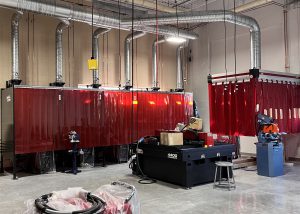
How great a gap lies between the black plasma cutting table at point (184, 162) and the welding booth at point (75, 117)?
6.09ft

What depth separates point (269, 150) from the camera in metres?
6.12

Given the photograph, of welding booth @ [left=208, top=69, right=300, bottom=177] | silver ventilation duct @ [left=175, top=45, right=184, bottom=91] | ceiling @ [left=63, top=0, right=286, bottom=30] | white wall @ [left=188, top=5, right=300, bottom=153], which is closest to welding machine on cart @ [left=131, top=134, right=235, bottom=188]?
welding booth @ [left=208, top=69, right=300, bottom=177]

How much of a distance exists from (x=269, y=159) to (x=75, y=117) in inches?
177

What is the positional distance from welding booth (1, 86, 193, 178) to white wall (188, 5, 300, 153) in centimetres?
216

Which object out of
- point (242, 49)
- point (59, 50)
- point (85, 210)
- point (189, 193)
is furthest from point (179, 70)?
point (85, 210)

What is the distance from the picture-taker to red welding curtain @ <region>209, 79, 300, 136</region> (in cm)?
667

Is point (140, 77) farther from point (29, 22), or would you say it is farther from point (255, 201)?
point (255, 201)

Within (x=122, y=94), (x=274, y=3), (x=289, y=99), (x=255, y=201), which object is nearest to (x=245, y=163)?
(x=289, y=99)

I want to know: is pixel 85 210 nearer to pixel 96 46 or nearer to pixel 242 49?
pixel 96 46

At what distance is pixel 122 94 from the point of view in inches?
320

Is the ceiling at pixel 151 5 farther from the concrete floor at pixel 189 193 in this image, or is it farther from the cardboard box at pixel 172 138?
the concrete floor at pixel 189 193

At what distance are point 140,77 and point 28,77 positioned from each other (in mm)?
3645

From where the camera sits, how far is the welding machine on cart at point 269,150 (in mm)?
6137

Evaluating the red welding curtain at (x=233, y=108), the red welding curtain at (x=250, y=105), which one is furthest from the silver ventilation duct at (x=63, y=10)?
the red welding curtain at (x=250, y=105)
